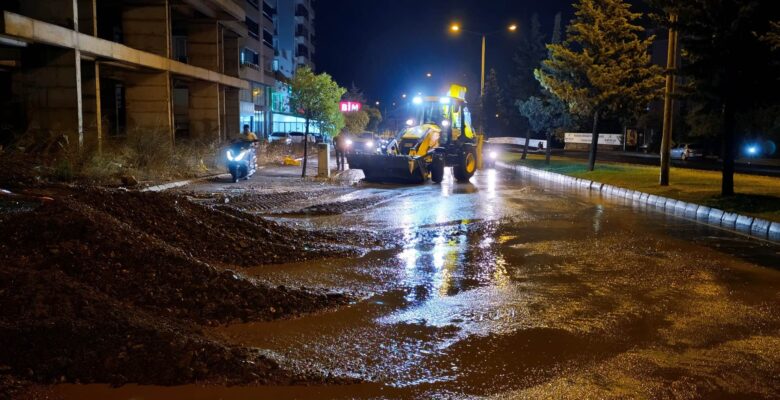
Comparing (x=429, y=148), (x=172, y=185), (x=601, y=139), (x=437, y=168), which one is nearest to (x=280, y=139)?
(x=429, y=148)

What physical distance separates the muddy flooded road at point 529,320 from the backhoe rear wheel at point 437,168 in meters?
9.95

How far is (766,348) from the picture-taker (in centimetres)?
588

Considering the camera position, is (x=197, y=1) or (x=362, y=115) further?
(x=362, y=115)

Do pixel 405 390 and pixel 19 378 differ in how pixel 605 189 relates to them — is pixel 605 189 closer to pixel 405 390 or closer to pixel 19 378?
pixel 405 390

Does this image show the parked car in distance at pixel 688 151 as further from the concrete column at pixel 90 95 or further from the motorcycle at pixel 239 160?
the concrete column at pixel 90 95

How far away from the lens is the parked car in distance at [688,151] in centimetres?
4472

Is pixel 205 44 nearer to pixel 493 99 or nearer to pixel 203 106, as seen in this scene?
pixel 203 106

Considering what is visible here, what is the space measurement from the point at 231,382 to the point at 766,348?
4717mm

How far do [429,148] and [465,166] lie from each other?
173 centimetres

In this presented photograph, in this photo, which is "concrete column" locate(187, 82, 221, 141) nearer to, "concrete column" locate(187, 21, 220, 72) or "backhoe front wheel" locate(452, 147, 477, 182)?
"concrete column" locate(187, 21, 220, 72)

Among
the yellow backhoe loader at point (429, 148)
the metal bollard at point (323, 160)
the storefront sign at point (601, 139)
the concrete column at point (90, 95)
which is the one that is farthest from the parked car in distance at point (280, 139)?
the storefront sign at point (601, 139)

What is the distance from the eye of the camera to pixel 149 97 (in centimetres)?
3011

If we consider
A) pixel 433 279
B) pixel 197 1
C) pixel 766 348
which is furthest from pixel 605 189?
pixel 197 1

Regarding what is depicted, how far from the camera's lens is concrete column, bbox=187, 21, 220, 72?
36.6 meters
